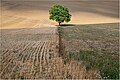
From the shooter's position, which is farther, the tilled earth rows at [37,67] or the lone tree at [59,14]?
the lone tree at [59,14]

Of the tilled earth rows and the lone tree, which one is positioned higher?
the tilled earth rows

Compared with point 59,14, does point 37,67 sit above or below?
above

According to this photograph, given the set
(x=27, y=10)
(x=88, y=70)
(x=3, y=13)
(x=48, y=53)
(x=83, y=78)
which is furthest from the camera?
(x=27, y=10)

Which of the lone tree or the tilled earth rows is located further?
the lone tree

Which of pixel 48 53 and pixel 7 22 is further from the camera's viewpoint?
pixel 7 22

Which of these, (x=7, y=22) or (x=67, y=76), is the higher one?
(x=67, y=76)

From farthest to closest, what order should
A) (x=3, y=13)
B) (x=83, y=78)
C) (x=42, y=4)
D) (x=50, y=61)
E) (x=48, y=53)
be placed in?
1. (x=42, y=4)
2. (x=3, y=13)
3. (x=48, y=53)
4. (x=50, y=61)
5. (x=83, y=78)

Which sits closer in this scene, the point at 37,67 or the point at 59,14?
the point at 37,67

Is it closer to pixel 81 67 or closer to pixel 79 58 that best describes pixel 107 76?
pixel 81 67

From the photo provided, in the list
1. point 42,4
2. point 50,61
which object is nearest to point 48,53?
point 50,61

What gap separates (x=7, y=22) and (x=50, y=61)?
197 ft

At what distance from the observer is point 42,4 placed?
11244 centimetres

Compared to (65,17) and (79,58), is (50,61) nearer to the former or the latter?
(79,58)

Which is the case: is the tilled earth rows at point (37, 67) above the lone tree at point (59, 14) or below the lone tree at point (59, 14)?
above
